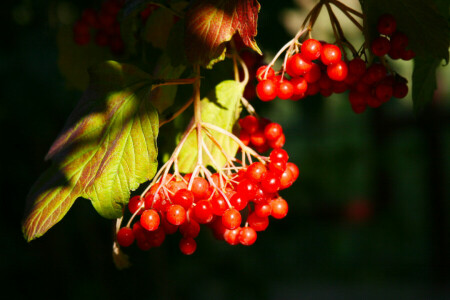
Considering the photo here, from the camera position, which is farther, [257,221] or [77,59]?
[77,59]

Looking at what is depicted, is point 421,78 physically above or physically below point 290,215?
above

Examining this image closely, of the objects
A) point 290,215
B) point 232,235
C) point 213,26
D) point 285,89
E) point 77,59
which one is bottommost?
point 290,215

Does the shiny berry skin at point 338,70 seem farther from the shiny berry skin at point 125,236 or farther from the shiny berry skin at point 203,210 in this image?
the shiny berry skin at point 125,236

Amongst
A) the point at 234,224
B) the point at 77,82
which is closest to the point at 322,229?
the point at 77,82

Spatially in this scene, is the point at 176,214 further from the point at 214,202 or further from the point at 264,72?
the point at 264,72

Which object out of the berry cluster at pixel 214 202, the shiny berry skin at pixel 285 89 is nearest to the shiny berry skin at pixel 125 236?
the berry cluster at pixel 214 202

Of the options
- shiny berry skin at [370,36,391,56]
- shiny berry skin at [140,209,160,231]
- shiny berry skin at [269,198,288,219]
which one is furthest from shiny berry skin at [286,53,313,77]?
shiny berry skin at [140,209,160,231]

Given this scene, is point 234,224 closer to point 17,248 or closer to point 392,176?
point 17,248

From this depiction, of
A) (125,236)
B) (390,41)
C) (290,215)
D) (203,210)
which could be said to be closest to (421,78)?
(390,41)
